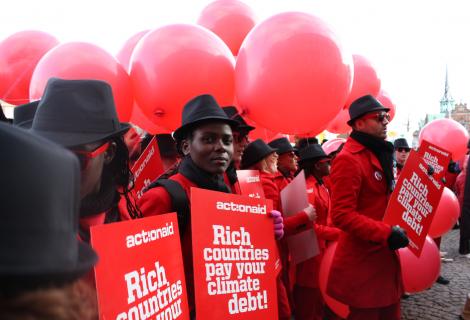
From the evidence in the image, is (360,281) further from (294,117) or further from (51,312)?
(51,312)

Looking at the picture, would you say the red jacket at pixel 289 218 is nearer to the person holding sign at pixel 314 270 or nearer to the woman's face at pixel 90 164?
the person holding sign at pixel 314 270

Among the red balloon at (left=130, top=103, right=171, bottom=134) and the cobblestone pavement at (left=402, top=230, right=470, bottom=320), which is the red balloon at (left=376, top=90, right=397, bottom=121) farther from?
the red balloon at (left=130, top=103, right=171, bottom=134)

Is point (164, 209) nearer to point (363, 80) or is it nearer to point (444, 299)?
point (363, 80)

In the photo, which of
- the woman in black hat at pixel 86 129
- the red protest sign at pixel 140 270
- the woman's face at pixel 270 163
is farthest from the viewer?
the woman's face at pixel 270 163

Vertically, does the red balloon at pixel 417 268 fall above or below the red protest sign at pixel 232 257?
below

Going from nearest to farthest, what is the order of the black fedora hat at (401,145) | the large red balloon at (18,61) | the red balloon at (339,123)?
the large red balloon at (18,61) < the red balloon at (339,123) < the black fedora hat at (401,145)

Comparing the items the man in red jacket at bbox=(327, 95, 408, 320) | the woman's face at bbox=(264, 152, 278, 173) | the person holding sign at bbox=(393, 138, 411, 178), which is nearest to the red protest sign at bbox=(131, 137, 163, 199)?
the woman's face at bbox=(264, 152, 278, 173)

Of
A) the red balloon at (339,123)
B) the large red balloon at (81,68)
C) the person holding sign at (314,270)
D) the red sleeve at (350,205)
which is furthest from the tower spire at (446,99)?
the large red balloon at (81,68)

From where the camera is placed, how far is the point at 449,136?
7.80 metres

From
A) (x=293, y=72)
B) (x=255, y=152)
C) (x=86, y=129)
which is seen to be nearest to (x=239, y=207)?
(x=86, y=129)

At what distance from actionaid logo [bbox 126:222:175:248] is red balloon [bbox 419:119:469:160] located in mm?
7387

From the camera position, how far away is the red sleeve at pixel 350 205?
280cm

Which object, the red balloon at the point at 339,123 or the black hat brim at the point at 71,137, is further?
the red balloon at the point at 339,123

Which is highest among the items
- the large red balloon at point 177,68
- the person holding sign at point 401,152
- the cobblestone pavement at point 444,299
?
the large red balloon at point 177,68
